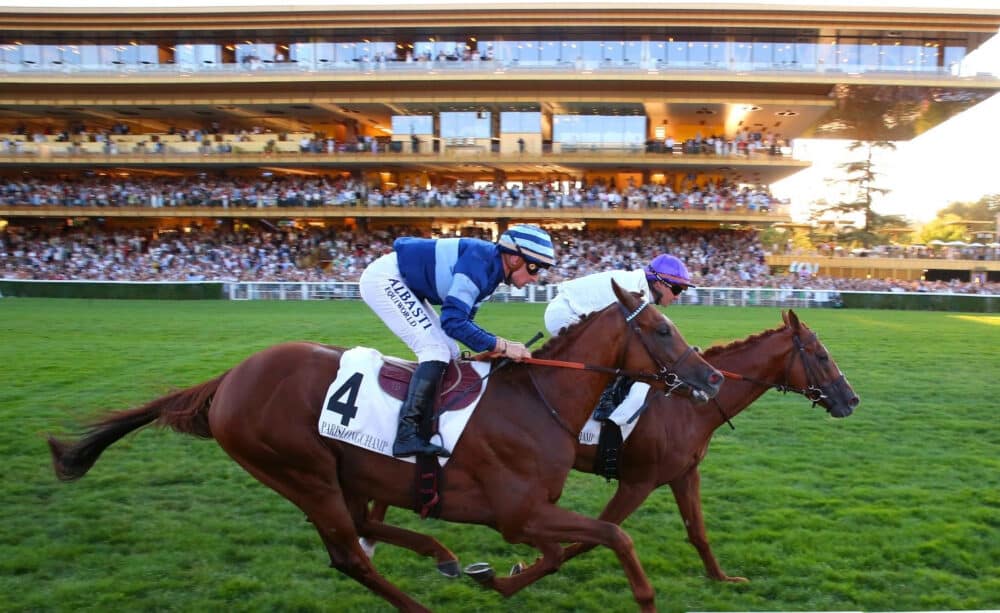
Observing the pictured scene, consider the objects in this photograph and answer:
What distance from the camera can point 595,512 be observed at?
18.6ft

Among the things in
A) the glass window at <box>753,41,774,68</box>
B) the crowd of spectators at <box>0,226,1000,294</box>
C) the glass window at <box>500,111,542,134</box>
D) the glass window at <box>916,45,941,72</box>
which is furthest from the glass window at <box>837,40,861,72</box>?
the glass window at <box>500,111,542,134</box>

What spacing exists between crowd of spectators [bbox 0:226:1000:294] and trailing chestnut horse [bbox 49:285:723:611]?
23.7m

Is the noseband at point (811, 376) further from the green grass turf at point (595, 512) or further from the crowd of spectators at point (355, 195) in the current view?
the crowd of spectators at point (355, 195)

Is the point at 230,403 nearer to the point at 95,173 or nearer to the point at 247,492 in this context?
the point at 247,492

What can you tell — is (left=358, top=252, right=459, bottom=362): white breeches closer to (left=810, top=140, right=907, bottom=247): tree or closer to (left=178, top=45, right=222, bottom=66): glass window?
(left=178, top=45, right=222, bottom=66): glass window

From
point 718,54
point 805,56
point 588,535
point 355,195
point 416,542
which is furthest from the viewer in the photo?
point 355,195

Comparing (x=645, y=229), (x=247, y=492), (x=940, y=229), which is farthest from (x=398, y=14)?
(x=940, y=229)

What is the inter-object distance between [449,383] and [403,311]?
495 mm

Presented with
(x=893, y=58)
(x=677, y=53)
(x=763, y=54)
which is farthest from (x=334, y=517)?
(x=893, y=58)

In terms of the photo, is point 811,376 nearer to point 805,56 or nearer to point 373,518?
point 373,518

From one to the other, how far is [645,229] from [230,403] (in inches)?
1255

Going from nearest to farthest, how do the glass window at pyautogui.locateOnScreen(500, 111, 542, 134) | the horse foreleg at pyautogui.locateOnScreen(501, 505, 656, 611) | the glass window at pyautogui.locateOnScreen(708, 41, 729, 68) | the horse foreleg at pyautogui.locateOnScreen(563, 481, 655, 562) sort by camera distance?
the horse foreleg at pyautogui.locateOnScreen(501, 505, 656, 611) < the horse foreleg at pyautogui.locateOnScreen(563, 481, 655, 562) < the glass window at pyautogui.locateOnScreen(708, 41, 729, 68) < the glass window at pyautogui.locateOnScreen(500, 111, 542, 134)

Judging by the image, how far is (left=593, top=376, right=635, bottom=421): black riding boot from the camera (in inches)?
177

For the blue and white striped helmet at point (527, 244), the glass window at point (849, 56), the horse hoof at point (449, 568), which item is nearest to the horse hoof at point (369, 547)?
the horse hoof at point (449, 568)
